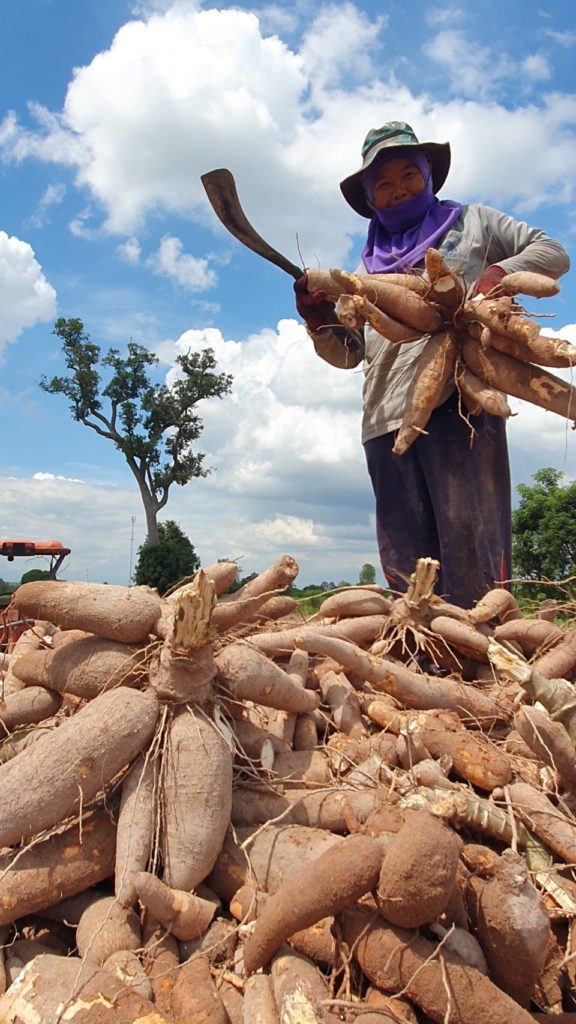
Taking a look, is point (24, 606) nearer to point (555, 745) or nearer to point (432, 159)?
point (555, 745)

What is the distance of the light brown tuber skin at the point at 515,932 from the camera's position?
4.90 feet

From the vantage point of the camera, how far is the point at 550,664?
2977 mm

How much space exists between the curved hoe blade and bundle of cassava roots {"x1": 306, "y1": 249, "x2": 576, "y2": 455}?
0.49m

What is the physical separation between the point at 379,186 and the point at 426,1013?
13.4ft

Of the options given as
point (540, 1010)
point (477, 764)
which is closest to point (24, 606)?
point (477, 764)

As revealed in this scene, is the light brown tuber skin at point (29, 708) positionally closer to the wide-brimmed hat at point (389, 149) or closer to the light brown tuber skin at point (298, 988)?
the light brown tuber skin at point (298, 988)

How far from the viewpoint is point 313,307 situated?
406 centimetres

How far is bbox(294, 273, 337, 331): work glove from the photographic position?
154 inches

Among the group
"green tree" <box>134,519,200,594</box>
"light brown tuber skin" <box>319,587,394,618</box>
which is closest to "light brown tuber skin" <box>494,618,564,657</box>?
"light brown tuber skin" <box>319,587,394,618</box>

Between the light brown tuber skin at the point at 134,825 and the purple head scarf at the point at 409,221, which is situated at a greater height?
the purple head scarf at the point at 409,221

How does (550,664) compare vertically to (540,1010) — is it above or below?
above

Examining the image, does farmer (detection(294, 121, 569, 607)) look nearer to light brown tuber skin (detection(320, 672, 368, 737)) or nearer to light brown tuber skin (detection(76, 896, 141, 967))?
light brown tuber skin (detection(320, 672, 368, 737))

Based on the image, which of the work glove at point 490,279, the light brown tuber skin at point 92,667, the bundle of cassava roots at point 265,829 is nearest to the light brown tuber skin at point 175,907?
the bundle of cassava roots at point 265,829

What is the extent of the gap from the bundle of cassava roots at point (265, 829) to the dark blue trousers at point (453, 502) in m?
0.96
